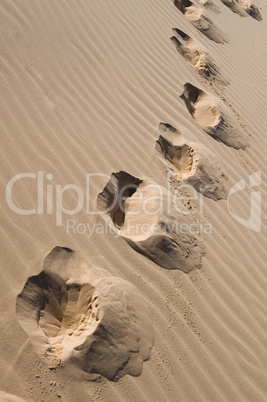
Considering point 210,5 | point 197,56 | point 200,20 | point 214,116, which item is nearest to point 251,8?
point 210,5

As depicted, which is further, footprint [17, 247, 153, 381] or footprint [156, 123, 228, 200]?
footprint [156, 123, 228, 200]

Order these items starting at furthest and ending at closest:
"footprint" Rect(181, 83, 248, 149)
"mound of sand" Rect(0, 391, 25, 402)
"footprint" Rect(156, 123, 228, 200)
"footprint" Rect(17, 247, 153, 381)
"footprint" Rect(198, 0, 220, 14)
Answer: "footprint" Rect(198, 0, 220, 14) → "footprint" Rect(181, 83, 248, 149) → "footprint" Rect(156, 123, 228, 200) → "footprint" Rect(17, 247, 153, 381) → "mound of sand" Rect(0, 391, 25, 402)

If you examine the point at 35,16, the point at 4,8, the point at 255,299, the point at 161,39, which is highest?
the point at 4,8

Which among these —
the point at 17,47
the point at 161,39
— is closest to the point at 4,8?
the point at 17,47

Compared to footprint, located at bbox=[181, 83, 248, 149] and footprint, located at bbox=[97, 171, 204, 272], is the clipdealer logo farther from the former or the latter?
footprint, located at bbox=[181, 83, 248, 149]

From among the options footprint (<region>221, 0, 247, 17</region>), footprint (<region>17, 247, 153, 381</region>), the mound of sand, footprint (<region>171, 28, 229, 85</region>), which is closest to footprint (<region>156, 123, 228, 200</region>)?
footprint (<region>17, 247, 153, 381</region>)

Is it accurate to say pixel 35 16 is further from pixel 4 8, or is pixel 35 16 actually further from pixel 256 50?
pixel 256 50
